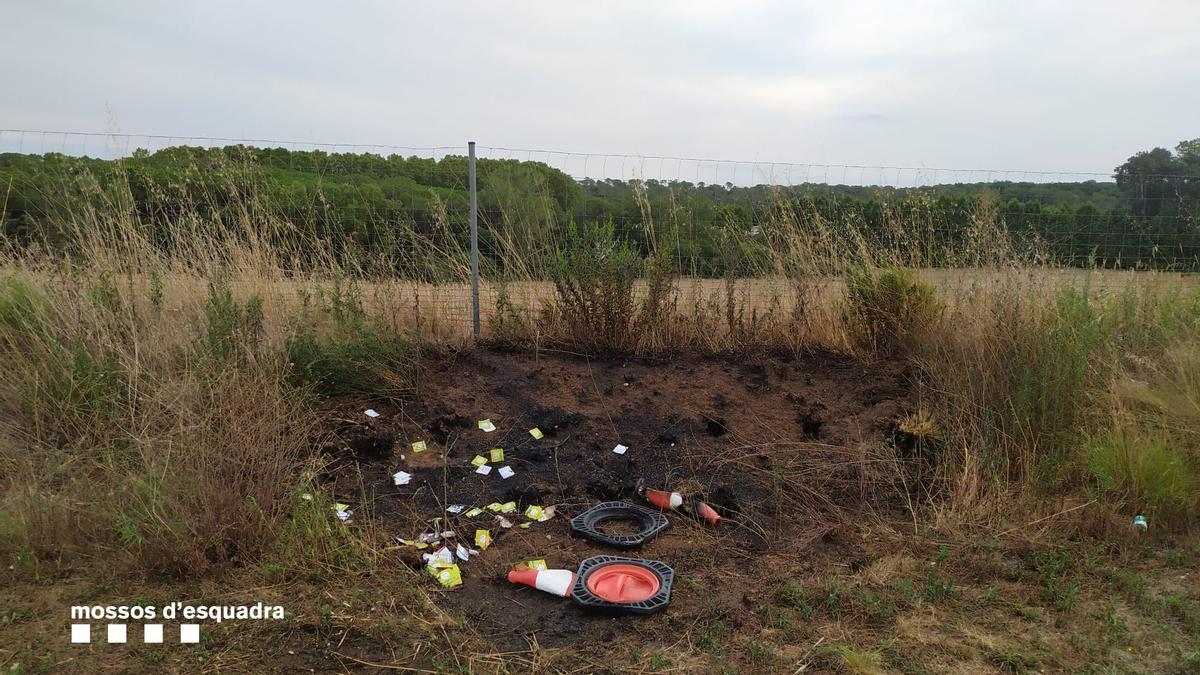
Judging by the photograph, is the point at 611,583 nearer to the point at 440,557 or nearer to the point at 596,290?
the point at 440,557

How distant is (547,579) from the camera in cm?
318

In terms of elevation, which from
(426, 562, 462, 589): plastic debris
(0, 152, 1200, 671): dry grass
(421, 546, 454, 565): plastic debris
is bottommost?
(426, 562, 462, 589): plastic debris

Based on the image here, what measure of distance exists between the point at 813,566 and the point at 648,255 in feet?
10.7

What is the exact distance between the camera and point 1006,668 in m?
2.60

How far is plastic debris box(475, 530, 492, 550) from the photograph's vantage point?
3.55 meters

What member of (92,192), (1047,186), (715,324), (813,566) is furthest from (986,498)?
(92,192)

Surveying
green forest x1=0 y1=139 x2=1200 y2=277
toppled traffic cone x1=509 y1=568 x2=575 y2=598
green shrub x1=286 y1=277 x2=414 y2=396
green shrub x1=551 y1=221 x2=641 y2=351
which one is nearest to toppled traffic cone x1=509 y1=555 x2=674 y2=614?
toppled traffic cone x1=509 y1=568 x2=575 y2=598

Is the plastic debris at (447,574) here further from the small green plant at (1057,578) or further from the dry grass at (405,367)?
the small green plant at (1057,578)

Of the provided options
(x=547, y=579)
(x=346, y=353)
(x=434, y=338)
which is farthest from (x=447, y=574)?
(x=434, y=338)

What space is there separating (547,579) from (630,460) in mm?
1329

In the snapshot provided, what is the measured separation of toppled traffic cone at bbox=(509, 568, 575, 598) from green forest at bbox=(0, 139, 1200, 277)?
3.26m

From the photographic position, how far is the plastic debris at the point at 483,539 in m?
3.55

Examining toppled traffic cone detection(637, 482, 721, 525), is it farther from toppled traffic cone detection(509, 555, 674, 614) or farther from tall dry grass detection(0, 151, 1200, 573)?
tall dry grass detection(0, 151, 1200, 573)

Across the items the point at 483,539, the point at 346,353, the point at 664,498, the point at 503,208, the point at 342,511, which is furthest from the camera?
the point at 503,208
